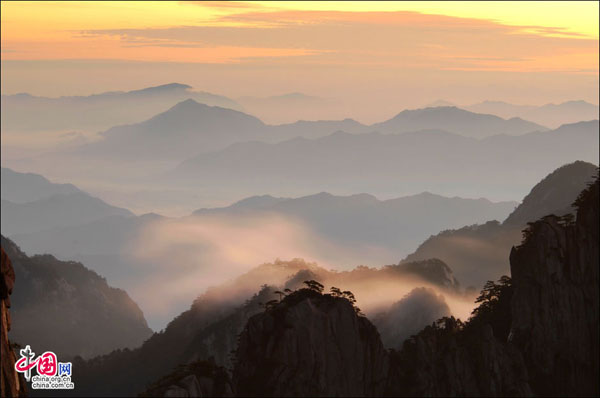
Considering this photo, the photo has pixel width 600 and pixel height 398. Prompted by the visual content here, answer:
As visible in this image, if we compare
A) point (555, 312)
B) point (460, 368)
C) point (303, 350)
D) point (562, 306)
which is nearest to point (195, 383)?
point (303, 350)

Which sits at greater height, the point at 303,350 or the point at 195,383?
the point at 303,350

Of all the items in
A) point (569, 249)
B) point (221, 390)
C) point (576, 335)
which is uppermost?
point (569, 249)

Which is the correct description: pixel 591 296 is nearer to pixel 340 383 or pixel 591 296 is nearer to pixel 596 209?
pixel 596 209

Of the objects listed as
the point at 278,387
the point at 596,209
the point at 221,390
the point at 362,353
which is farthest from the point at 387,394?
the point at 596,209

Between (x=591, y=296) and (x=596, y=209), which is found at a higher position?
(x=596, y=209)

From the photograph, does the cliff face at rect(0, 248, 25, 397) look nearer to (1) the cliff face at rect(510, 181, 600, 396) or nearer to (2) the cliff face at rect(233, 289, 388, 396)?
(2) the cliff face at rect(233, 289, 388, 396)

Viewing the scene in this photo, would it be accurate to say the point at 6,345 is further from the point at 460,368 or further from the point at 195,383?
the point at 460,368

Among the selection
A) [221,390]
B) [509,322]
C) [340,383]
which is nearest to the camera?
[221,390]
